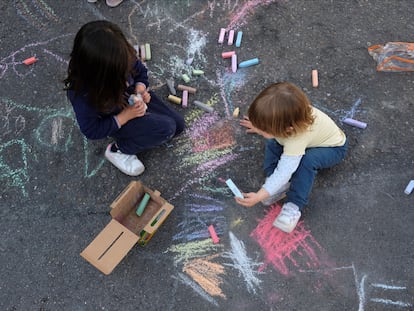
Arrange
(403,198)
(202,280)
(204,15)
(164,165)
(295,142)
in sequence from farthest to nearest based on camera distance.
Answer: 1. (204,15)
2. (164,165)
3. (403,198)
4. (202,280)
5. (295,142)

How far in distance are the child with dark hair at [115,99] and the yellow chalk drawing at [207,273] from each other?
0.81 m

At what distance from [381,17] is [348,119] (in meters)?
1.21

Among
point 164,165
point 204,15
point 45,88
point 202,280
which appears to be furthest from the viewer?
point 204,15

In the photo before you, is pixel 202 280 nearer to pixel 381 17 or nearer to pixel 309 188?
pixel 309 188

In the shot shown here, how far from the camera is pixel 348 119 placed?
10.4 feet


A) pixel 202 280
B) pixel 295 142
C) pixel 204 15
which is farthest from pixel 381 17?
pixel 202 280

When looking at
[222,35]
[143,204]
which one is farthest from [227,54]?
[143,204]

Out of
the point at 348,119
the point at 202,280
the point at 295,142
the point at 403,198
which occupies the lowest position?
the point at 202,280

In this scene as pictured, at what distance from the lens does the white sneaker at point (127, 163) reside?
300cm

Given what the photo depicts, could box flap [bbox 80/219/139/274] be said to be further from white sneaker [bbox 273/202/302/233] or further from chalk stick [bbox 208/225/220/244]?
white sneaker [bbox 273/202/302/233]

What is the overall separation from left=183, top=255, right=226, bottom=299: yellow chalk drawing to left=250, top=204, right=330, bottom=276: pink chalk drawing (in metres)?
0.29

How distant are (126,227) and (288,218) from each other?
110 cm

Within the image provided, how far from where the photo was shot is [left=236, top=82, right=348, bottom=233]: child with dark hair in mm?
2307

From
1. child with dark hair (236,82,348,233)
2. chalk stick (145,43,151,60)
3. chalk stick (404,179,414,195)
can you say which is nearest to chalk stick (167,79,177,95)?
chalk stick (145,43,151,60)
